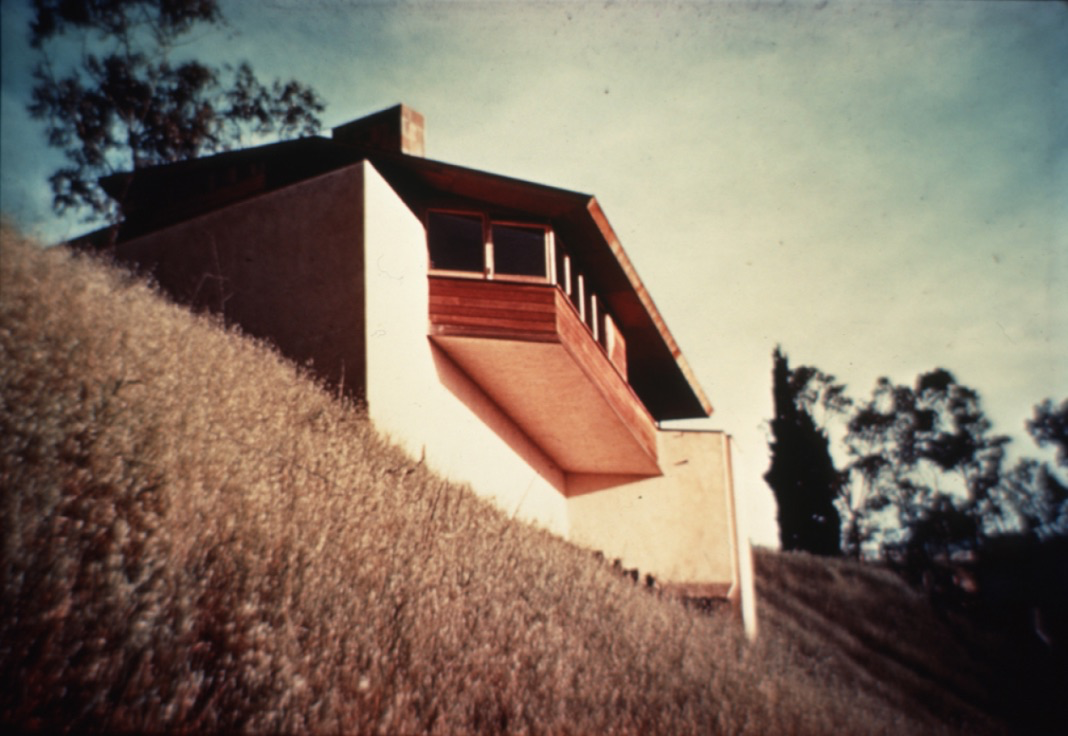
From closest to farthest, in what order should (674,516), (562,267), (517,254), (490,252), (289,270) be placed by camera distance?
(289,270) < (490,252) < (562,267) < (674,516) < (517,254)

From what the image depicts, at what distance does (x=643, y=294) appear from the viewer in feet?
46.6

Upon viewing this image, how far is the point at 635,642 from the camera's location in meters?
7.08

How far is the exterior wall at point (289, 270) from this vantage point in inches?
353

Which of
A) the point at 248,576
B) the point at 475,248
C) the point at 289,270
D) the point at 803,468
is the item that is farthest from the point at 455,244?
the point at 803,468

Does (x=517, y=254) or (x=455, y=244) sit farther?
(x=517, y=254)

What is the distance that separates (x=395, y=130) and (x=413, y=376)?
675cm

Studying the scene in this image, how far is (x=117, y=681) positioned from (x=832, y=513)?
3820 cm

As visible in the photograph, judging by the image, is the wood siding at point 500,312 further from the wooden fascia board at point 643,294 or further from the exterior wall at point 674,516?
the exterior wall at point 674,516

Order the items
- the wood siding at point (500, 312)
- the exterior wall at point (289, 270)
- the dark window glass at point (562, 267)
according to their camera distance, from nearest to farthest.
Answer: the exterior wall at point (289, 270), the wood siding at point (500, 312), the dark window glass at point (562, 267)

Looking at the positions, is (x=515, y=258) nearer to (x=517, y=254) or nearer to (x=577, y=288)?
(x=517, y=254)

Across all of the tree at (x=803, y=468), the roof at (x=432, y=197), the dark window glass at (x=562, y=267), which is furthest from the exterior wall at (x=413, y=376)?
the tree at (x=803, y=468)

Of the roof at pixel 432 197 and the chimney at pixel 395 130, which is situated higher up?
the chimney at pixel 395 130

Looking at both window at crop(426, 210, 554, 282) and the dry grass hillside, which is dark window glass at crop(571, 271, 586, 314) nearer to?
window at crop(426, 210, 554, 282)

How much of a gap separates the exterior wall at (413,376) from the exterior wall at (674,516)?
4149 mm
